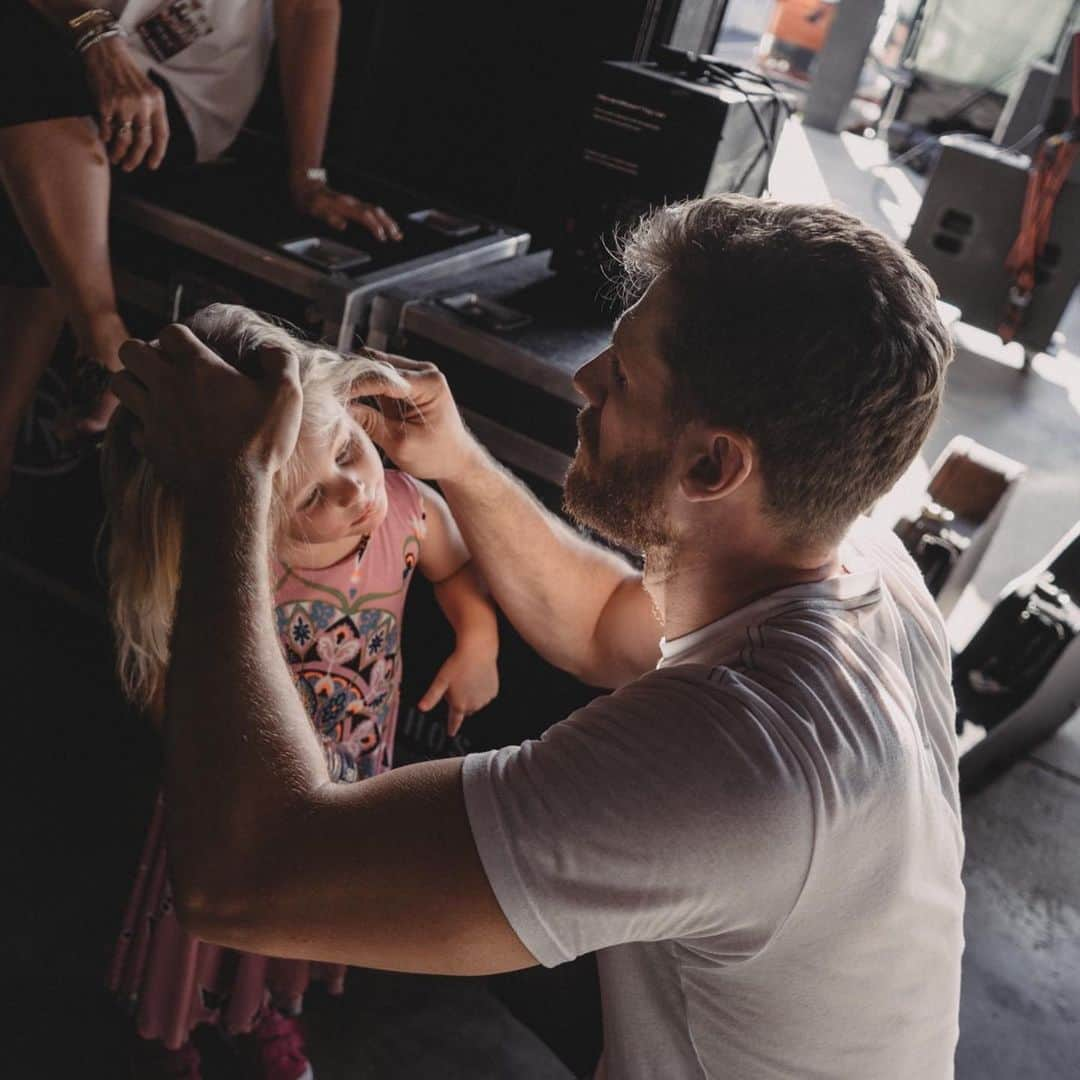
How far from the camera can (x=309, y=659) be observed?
158cm

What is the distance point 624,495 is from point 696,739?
0.39m

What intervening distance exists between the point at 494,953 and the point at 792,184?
8009 mm

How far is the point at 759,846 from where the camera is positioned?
2.96 ft

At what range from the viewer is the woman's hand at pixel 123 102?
195 centimetres

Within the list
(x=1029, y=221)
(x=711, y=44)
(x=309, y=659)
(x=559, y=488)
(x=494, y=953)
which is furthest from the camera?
(x=1029, y=221)

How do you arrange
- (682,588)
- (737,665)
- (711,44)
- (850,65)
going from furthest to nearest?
(850,65)
(711,44)
(682,588)
(737,665)

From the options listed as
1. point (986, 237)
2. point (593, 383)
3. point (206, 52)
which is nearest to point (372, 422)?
point (593, 383)

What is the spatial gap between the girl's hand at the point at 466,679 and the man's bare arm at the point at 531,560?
0.08 m

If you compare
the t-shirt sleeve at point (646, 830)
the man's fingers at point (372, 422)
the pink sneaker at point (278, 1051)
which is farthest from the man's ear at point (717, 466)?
the pink sneaker at point (278, 1051)

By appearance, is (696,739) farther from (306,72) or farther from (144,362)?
(306,72)

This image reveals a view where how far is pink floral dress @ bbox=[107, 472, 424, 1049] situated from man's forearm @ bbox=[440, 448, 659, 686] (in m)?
0.12

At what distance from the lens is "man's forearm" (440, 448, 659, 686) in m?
1.61

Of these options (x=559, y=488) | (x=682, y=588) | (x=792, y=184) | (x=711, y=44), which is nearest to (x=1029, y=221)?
(x=792, y=184)

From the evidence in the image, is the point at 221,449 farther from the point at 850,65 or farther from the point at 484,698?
the point at 850,65
